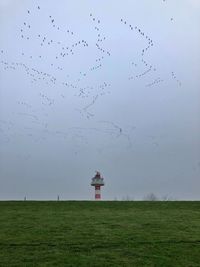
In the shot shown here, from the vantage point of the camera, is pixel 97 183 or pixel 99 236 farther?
pixel 97 183

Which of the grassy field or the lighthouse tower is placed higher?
the lighthouse tower

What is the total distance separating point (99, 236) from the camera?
16.3 meters

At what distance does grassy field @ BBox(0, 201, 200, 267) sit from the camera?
1364cm

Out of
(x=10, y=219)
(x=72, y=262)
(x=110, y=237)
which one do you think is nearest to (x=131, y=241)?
(x=110, y=237)

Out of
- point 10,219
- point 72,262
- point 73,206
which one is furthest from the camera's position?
point 73,206

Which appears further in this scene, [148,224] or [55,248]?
[148,224]

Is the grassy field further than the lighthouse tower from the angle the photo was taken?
No

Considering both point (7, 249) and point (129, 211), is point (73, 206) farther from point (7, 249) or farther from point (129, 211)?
point (7, 249)

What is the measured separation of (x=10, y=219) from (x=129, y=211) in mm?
5455

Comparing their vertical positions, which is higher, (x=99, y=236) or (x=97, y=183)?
(x=97, y=183)

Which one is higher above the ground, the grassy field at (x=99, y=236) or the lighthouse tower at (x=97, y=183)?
the lighthouse tower at (x=97, y=183)

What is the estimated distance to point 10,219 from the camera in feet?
64.8

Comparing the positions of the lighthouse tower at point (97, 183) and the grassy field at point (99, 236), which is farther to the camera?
the lighthouse tower at point (97, 183)

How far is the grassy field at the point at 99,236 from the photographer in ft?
44.8
